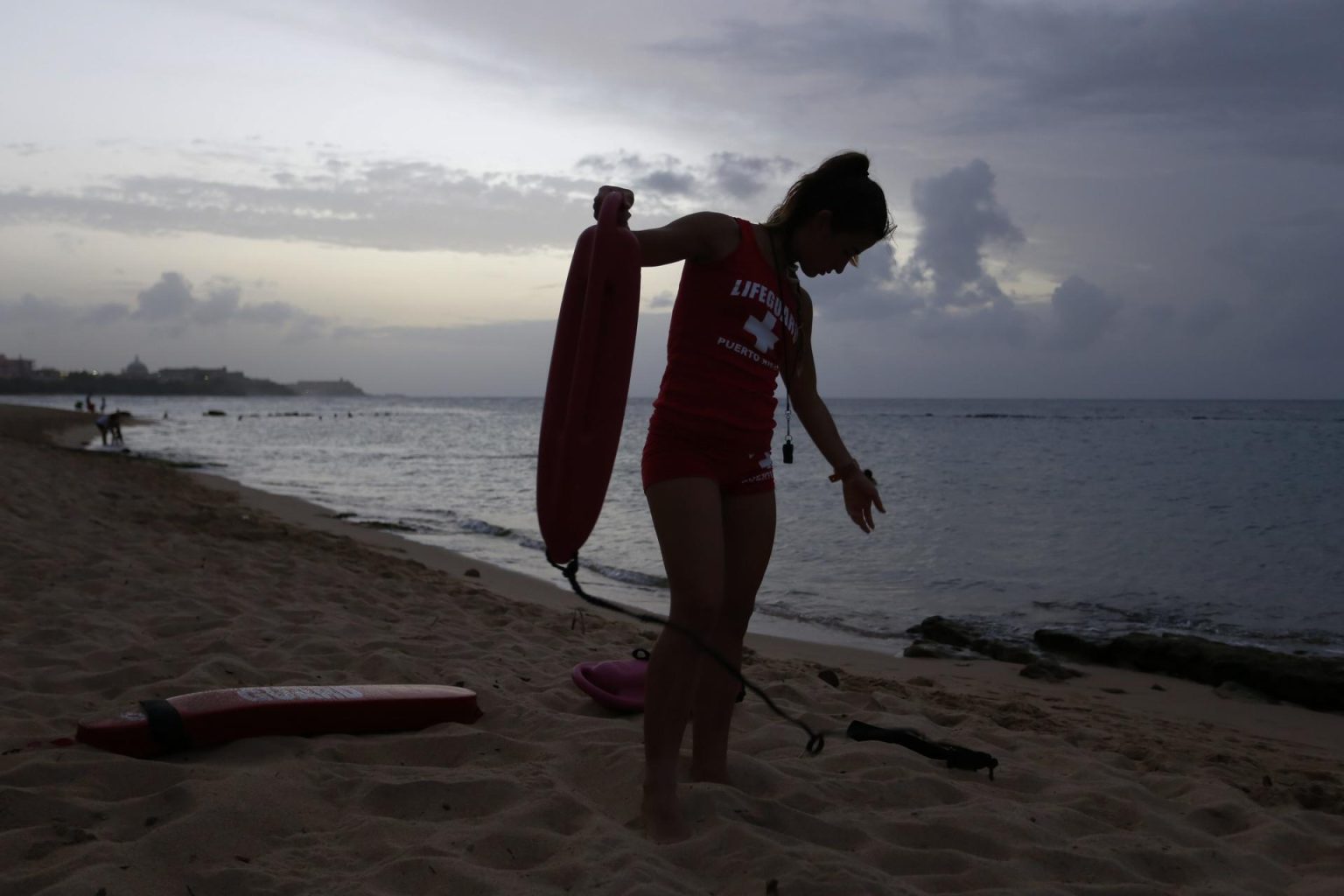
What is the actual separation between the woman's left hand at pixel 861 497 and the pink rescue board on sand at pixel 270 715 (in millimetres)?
1680

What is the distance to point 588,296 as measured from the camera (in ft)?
7.61

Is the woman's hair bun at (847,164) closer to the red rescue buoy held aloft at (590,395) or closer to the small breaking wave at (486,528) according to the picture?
the red rescue buoy held aloft at (590,395)

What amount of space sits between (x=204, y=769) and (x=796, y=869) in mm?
1811

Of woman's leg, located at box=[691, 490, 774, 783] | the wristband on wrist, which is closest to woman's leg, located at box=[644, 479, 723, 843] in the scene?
woman's leg, located at box=[691, 490, 774, 783]

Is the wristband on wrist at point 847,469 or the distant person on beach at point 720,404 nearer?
the distant person on beach at point 720,404

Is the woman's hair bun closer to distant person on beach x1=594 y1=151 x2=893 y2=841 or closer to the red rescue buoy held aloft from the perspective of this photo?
distant person on beach x1=594 y1=151 x2=893 y2=841

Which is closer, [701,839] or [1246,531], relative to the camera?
[701,839]

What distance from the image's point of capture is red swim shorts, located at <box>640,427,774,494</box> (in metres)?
2.50

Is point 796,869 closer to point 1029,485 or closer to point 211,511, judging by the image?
point 211,511

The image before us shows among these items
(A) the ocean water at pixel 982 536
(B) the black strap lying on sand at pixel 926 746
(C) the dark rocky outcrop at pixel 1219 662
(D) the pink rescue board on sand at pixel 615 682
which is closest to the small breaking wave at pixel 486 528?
(A) the ocean water at pixel 982 536

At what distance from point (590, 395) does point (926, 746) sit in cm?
213

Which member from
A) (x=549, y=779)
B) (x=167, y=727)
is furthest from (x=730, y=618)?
(x=167, y=727)

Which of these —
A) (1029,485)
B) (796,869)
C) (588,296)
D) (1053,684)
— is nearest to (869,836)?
(796,869)

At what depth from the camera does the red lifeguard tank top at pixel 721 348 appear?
253 cm
